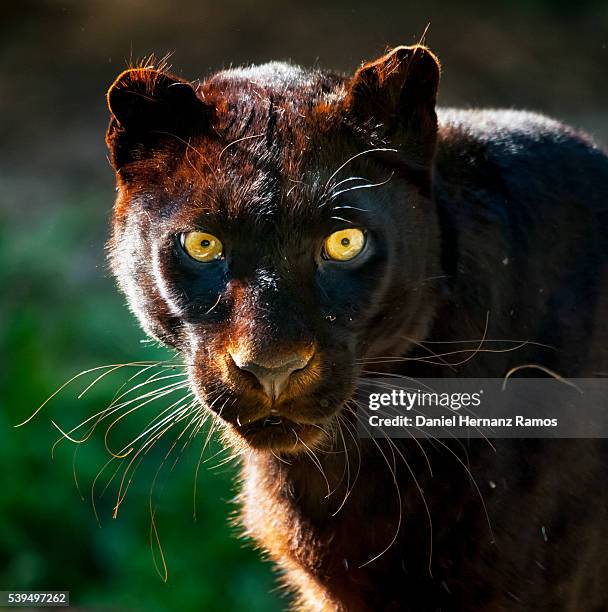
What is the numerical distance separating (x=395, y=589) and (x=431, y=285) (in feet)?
2.58

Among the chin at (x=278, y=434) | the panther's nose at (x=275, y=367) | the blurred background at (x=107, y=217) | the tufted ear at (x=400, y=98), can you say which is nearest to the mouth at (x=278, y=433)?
the chin at (x=278, y=434)

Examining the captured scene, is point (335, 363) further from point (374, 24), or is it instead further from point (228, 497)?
point (374, 24)

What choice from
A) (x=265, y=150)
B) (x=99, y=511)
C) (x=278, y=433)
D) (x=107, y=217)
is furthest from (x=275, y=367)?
(x=107, y=217)

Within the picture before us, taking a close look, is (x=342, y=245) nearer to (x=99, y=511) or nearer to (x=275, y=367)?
(x=275, y=367)

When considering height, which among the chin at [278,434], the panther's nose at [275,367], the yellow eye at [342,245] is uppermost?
the yellow eye at [342,245]

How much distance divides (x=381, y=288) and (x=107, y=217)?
4527 millimetres

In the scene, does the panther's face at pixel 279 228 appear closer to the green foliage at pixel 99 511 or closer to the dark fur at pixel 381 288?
the dark fur at pixel 381 288

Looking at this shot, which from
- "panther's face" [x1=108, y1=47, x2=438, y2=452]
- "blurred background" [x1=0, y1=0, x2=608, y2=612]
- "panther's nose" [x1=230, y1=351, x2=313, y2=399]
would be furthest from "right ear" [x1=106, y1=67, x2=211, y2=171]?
"blurred background" [x1=0, y1=0, x2=608, y2=612]

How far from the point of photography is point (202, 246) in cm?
238

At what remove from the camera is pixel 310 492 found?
282 centimetres

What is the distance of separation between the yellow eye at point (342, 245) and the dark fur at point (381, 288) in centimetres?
3

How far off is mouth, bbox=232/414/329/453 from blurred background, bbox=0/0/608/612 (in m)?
0.57

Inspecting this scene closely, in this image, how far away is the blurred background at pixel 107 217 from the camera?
5.05m

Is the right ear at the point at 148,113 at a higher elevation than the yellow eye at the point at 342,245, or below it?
higher
